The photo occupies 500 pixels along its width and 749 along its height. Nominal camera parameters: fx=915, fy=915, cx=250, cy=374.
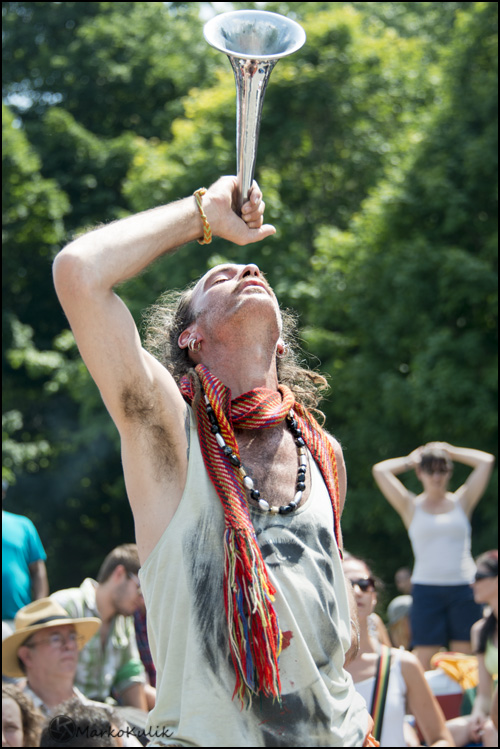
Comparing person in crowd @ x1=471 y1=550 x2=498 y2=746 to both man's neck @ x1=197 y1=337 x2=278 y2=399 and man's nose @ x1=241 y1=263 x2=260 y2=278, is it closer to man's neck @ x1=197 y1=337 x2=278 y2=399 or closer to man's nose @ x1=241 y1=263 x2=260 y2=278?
man's neck @ x1=197 y1=337 x2=278 y2=399

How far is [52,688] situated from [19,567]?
4.30ft

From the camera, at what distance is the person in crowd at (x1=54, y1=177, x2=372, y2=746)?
209 cm

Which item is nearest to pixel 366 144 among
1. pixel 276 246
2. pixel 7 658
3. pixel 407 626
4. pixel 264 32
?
pixel 276 246

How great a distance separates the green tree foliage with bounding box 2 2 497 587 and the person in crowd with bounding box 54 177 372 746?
815 cm

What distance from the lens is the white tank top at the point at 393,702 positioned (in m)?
3.95

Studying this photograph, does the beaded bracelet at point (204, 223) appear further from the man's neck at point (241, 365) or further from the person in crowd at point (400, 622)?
the person in crowd at point (400, 622)

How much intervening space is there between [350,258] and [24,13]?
11.5 m

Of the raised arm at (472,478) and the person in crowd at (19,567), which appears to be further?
the raised arm at (472,478)

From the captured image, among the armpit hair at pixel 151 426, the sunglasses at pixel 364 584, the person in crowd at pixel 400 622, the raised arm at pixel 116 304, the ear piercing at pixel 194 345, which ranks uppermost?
the raised arm at pixel 116 304

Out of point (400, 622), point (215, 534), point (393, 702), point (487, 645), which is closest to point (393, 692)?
point (393, 702)

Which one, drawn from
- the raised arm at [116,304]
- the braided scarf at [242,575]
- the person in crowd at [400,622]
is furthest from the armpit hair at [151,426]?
the person in crowd at [400,622]

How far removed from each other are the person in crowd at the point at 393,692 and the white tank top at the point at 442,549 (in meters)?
2.08

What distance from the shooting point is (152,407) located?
219 cm

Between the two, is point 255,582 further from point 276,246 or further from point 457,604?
point 276,246
